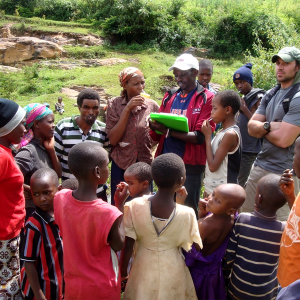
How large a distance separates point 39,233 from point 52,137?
997 mm

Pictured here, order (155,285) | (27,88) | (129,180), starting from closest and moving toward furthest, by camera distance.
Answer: (155,285) < (129,180) < (27,88)

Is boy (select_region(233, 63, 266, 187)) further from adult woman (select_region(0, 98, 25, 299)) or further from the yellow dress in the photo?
adult woman (select_region(0, 98, 25, 299))

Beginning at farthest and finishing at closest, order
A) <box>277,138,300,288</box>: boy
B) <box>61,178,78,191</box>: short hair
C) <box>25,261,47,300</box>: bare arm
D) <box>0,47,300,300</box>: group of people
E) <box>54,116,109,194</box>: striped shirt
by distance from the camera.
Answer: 1. <box>54,116,109,194</box>: striped shirt
2. <box>61,178,78,191</box>: short hair
3. <box>25,261,47,300</box>: bare arm
4. <box>0,47,300,300</box>: group of people
5. <box>277,138,300,288</box>: boy

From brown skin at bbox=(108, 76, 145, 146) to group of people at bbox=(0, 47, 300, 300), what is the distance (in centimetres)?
1

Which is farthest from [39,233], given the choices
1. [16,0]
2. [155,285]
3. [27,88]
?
[16,0]

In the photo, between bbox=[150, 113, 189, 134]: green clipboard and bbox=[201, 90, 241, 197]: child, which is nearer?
bbox=[201, 90, 241, 197]: child

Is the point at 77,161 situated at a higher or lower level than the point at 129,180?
higher

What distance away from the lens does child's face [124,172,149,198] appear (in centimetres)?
246

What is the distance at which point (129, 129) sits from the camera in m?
3.10

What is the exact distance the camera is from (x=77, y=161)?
1835mm

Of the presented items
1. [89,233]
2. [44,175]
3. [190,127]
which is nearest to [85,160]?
[89,233]

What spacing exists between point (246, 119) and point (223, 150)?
1.48 metres

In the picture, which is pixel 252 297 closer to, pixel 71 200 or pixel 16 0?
pixel 71 200

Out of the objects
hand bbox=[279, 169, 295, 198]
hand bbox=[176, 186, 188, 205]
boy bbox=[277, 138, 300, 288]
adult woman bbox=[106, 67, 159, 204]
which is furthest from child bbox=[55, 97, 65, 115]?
boy bbox=[277, 138, 300, 288]
